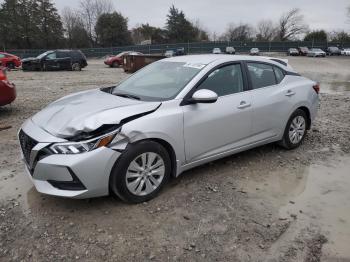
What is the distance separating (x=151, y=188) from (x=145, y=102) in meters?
0.96

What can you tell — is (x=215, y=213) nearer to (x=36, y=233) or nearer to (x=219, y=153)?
(x=219, y=153)

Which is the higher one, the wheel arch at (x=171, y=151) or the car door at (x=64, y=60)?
the car door at (x=64, y=60)

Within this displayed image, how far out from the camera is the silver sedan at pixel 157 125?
3.35 meters

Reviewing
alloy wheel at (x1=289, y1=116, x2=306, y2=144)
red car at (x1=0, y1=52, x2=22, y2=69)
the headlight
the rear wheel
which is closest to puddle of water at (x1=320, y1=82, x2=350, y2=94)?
alloy wheel at (x1=289, y1=116, x2=306, y2=144)

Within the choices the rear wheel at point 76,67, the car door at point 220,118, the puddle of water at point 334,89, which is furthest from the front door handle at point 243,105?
the rear wheel at point 76,67

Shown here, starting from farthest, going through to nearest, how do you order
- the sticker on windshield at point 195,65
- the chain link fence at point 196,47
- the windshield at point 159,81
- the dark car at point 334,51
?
the dark car at point 334,51 → the chain link fence at point 196,47 → the sticker on windshield at point 195,65 → the windshield at point 159,81

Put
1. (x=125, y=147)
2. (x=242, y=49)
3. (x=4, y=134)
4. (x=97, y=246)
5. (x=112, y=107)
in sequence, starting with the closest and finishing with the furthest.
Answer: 1. (x=97, y=246)
2. (x=125, y=147)
3. (x=112, y=107)
4. (x=4, y=134)
5. (x=242, y=49)

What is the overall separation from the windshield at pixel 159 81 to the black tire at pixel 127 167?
2.09 feet

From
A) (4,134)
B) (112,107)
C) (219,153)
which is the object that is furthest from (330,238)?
(4,134)

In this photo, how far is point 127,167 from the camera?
3.51 metres

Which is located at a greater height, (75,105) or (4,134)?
(75,105)

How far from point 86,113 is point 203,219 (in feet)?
5.36

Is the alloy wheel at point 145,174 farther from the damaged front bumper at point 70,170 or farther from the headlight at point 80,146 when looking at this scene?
the headlight at point 80,146

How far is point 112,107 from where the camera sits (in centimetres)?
376
